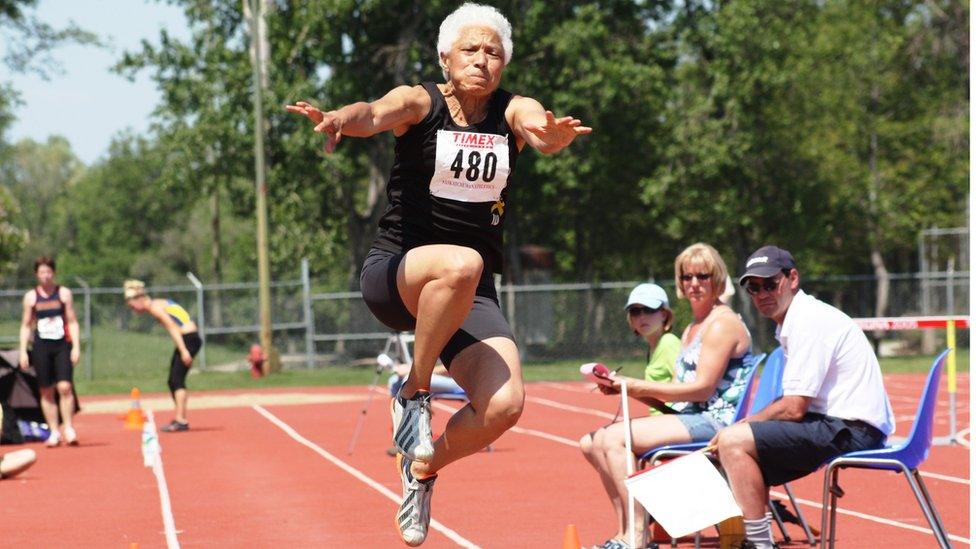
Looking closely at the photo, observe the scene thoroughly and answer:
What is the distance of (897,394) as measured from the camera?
67.0ft

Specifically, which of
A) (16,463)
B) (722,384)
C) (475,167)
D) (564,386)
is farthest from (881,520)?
(564,386)

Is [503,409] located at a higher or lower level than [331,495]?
higher

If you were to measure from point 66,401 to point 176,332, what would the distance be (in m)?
1.56

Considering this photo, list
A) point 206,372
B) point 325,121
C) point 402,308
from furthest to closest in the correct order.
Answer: point 206,372, point 402,308, point 325,121

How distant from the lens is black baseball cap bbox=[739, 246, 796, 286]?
6.55m

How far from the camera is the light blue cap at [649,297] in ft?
26.2

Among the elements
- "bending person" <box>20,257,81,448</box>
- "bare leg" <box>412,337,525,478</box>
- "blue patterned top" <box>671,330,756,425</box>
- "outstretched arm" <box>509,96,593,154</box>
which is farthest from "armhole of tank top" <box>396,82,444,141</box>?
"bending person" <box>20,257,81,448</box>

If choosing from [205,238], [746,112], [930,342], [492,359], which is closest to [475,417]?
[492,359]

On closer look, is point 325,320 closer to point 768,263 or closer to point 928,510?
point 768,263

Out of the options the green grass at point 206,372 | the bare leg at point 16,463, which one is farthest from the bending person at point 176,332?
the green grass at point 206,372

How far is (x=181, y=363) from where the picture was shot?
15555 millimetres

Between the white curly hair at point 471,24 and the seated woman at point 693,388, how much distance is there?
1.99 meters

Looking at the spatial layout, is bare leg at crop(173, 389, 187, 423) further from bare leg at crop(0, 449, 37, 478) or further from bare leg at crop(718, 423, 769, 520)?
bare leg at crop(718, 423, 769, 520)

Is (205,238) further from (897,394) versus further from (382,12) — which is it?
(897,394)
